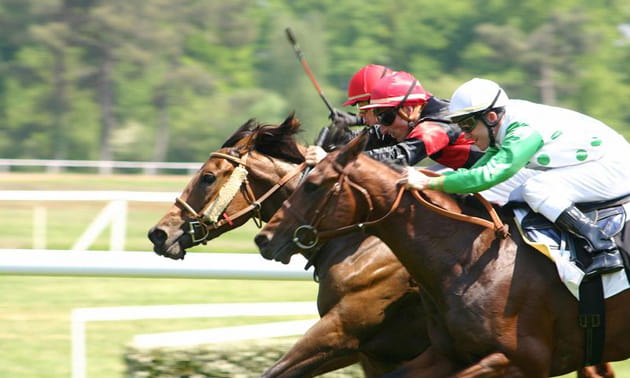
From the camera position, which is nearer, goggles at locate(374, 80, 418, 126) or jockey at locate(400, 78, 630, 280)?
jockey at locate(400, 78, 630, 280)

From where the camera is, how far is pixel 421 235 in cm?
409

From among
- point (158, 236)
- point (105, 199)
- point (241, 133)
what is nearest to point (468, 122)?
point (241, 133)

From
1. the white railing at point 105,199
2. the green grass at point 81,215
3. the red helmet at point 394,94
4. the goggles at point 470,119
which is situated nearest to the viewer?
the goggles at point 470,119

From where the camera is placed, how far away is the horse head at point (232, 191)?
16.6 ft

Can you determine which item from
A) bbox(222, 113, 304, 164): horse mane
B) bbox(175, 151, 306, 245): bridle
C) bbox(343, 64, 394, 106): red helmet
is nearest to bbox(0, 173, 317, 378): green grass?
bbox(175, 151, 306, 245): bridle

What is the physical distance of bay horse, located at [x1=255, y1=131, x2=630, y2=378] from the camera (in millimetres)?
3945

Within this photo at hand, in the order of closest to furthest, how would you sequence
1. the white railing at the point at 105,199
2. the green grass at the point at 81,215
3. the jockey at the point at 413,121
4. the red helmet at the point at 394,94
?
1. the jockey at the point at 413,121
2. the red helmet at the point at 394,94
3. the white railing at the point at 105,199
4. the green grass at the point at 81,215

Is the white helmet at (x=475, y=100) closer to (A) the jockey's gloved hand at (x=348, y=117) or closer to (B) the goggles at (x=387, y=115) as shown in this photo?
(B) the goggles at (x=387, y=115)

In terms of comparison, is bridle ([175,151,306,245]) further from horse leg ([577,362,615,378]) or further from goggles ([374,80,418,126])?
horse leg ([577,362,615,378])

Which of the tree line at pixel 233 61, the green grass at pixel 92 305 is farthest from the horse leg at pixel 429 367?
the tree line at pixel 233 61

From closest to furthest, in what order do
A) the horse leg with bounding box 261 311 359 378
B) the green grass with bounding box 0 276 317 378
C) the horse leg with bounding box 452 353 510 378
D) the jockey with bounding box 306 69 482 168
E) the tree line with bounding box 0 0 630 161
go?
the horse leg with bounding box 452 353 510 378 < the horse leg with bounding box 261 311 359 378 < the jockey with bounding box 306 69 482 168 < the green grass with bounding box 0 276 317 378 < the tree line with bounding box 0 0 630 161

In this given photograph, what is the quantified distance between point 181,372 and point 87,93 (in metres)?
46.5

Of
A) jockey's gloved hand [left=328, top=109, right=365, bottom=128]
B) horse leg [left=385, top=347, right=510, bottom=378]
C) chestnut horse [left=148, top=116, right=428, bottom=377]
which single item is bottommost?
horse leg [left=385, top=347, right=510, bottom=378]

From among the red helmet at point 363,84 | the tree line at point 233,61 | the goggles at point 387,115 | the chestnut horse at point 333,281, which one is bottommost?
the chestnut horse at point 333,281
